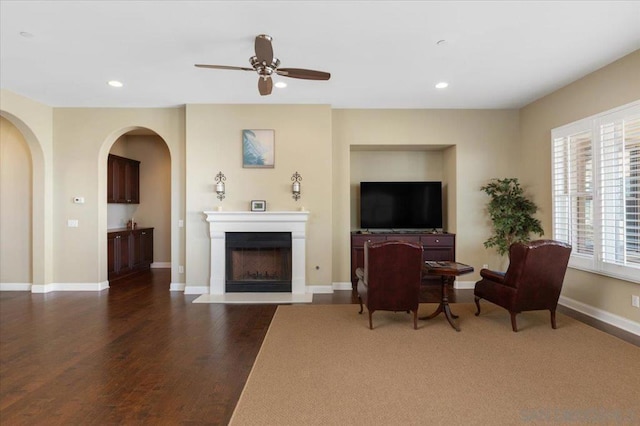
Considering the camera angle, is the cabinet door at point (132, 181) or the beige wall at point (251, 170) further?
the cabinet door at point (132, 181)

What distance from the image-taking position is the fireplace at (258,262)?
17.5 feet

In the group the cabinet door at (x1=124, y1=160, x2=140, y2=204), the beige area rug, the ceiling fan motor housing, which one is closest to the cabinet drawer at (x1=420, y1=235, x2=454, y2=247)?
the beige area rug

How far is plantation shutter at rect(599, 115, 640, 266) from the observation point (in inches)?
142

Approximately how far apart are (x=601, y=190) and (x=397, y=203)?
2.83 m

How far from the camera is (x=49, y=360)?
2.98 m

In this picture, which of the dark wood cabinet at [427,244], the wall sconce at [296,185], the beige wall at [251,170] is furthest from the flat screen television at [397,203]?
the wall sconce at [296,185]

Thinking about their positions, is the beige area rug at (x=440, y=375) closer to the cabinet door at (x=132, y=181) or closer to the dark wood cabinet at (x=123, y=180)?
the dark wood cabinet at (x=123, y=180)

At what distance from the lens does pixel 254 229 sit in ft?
17.5

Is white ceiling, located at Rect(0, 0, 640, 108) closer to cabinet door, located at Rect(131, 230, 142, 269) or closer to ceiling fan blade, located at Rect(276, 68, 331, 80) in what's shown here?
ceiling fan blade, located at Rect(276, 68, 331, 80)

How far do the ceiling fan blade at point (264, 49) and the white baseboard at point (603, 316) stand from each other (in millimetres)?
4822

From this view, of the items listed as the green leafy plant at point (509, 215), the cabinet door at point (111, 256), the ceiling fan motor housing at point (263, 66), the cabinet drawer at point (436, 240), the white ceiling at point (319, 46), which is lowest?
the cabinet door at point (111, 256)

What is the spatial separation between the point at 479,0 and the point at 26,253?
7311 mm

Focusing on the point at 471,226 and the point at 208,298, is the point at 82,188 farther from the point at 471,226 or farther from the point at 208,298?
the point at 471,226

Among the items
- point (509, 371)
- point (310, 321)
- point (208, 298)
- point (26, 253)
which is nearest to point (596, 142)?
point (509, 371)
